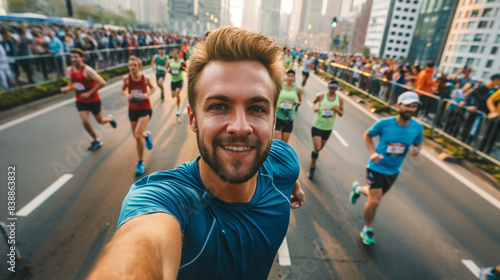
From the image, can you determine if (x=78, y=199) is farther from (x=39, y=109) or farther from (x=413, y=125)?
(x=39, y=109)

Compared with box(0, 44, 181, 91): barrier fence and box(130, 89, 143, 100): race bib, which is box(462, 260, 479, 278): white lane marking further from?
box(0, 44, 181, 91): barrier fence

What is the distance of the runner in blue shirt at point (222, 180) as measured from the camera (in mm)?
1151

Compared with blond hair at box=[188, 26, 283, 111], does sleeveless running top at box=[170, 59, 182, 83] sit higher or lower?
lower

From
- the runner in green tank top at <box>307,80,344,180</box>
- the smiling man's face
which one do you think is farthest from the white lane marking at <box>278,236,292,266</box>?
the smiling man's face

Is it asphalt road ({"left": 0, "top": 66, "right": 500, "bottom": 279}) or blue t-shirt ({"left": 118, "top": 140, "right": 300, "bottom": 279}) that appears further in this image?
asphalt road ({"left": 0, "top": 66, "right": 500, "bottom": 279})

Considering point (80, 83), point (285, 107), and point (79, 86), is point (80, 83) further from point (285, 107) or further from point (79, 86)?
point (285, 107)

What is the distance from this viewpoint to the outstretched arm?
0.72 metres

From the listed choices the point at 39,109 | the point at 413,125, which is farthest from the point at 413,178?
the point at 39,109

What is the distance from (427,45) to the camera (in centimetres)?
10169

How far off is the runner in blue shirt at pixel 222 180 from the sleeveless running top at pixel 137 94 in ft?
15.6

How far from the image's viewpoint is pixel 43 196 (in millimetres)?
4340

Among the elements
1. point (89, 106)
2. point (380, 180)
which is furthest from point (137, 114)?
point (380, 180)

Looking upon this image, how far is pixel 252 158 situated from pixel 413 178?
6384 mm

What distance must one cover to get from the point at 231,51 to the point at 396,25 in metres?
138
